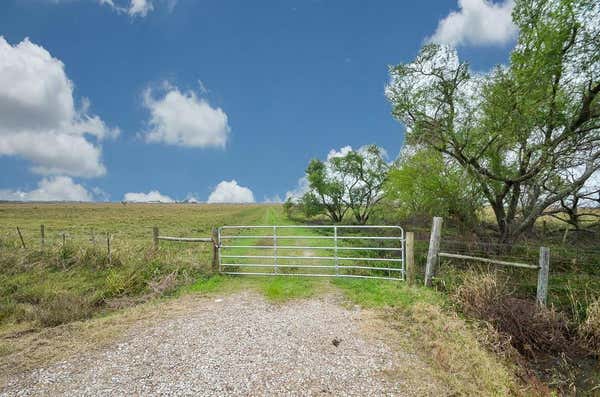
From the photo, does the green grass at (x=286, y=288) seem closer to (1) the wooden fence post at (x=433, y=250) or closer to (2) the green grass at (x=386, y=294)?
(2) the green grass at (x=386, y=294)

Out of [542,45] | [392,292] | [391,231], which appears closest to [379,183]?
[391,231]

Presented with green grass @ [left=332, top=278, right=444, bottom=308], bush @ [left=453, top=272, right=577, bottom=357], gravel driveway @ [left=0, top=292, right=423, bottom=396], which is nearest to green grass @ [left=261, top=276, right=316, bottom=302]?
green grass @ [left=332, top=278, right=444, bottom=308]

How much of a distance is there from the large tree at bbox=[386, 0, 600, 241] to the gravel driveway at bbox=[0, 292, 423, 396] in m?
8.65

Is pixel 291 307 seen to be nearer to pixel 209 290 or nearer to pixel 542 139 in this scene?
pixel 209 290

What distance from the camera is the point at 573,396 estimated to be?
10.9 ft

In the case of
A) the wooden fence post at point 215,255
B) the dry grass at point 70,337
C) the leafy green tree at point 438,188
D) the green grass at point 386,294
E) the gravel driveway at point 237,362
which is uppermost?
the leafy green tree at point 438,188

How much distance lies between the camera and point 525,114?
336 inches

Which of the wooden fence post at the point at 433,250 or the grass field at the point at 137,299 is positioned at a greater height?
the wooden fence post at the point at 433,250

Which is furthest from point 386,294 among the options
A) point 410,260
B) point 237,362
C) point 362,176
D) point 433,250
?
point 362,176

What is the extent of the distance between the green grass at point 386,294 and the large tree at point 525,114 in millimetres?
6421

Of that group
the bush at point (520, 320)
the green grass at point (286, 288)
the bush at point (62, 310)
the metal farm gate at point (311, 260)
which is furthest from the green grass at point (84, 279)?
the bush at point (520, 320)

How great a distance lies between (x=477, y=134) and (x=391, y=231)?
1060cm

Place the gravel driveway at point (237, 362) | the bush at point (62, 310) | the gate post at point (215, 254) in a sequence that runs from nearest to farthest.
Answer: the gravel driveway at point (237, 362) → the bush at point (62, 310) → the gate post at point (215, 254)

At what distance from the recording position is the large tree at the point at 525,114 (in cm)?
812
